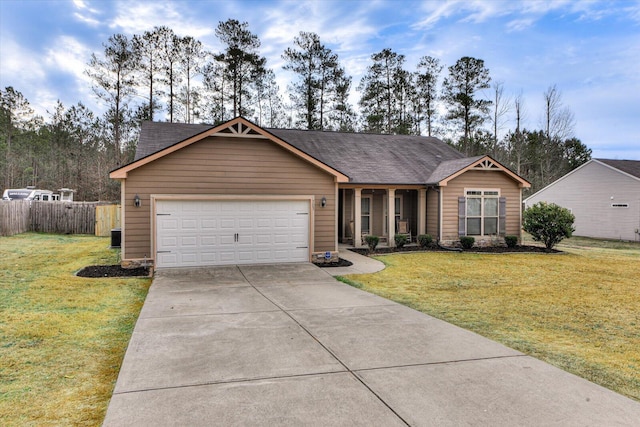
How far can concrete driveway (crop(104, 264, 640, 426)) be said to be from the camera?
303cm

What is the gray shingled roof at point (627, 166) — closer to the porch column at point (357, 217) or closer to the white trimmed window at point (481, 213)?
the white trimmed window at point (481, 213)

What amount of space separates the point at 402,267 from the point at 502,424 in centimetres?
833

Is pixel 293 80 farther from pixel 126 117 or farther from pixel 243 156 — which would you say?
pixel 243 156

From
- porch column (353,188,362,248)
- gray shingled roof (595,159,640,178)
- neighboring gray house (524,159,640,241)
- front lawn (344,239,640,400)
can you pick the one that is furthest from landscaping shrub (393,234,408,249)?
gray shingled roof (595,159,640,178)

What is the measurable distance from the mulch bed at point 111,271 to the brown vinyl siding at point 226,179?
0.35 metres

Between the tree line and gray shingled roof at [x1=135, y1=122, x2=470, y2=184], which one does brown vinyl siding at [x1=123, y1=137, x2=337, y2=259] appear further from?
the tree line

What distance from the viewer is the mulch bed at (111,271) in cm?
945

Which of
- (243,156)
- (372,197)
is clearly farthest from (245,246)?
(372,197)

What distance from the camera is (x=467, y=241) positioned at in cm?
1455

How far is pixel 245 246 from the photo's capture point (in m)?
10.9

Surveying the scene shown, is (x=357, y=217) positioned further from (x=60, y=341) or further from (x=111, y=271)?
(x=60, y=341)

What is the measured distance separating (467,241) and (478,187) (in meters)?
2.18

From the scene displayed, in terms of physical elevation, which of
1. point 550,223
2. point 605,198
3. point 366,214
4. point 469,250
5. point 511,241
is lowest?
point 469,250

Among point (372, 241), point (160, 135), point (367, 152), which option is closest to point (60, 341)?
point (372, 241)
